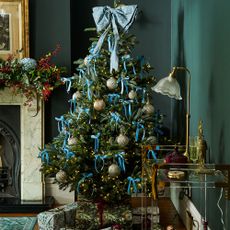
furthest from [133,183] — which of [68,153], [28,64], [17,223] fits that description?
[28,64]

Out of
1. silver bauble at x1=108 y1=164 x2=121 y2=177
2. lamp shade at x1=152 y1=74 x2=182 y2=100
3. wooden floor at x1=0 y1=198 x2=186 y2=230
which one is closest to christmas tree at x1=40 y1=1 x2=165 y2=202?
silver bauble at x1=108 y1=164 x2=121 y2=177

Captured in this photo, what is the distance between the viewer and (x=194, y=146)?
3.18 m

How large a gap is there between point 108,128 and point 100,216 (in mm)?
846

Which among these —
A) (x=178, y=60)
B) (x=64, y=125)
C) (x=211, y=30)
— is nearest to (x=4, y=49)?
(x=64, y=125)

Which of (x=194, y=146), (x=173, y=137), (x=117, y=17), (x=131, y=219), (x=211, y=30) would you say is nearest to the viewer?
(x=194, y=146)

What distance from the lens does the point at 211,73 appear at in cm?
379

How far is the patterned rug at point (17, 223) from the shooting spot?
520 cm

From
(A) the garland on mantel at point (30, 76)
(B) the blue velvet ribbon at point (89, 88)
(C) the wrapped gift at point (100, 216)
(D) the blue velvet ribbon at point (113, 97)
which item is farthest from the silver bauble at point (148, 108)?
(A) the garland on mantel at point (30, 76)

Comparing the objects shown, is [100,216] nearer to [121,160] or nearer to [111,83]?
[121,160]

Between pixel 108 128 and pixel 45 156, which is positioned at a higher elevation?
pixel 108 128

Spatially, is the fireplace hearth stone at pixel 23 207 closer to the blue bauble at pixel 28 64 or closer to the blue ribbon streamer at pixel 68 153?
the blue ribbon streamer at pixel 68 153

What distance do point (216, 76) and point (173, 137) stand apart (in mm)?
2611

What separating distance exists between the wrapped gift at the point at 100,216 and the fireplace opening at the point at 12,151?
4.93ft

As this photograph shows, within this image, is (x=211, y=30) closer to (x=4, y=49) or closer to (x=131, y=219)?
(x=131, y=219)
